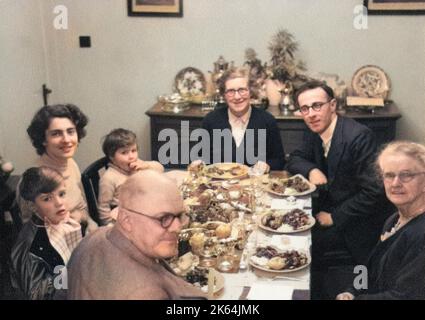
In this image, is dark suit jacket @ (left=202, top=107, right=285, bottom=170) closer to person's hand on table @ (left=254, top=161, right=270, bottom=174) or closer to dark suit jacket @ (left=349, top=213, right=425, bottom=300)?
person's hand on table @ (left=254, top=161, right=270, bottom=174)

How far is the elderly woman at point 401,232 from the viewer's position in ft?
5.10

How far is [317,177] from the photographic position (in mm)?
2410

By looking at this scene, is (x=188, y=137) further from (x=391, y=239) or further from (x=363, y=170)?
(x=391, y=239)

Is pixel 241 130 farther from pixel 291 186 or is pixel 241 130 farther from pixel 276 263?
pixel 276 263

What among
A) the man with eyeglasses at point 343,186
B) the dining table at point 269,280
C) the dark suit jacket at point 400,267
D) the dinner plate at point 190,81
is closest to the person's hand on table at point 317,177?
the man with eyeglasses at point 343,186

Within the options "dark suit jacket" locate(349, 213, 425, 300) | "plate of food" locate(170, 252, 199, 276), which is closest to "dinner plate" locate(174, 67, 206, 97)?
"plate of food" locate(170, 252, 199, 276)

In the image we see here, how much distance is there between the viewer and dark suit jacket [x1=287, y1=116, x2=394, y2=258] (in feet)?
7.43

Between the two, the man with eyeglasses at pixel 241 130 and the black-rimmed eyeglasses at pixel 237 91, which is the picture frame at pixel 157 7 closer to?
the man with eyeglasses at pixel 241 130

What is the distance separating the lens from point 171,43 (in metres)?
3.62

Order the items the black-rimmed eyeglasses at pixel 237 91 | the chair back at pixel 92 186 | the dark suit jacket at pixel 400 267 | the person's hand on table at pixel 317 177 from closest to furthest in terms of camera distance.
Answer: the dark suit jacket at pixel 400 267
the chair back at pixel 92 186
the person's hand on table at pixel 317 177
the black-rimmed eyeglasses at pixel 237 91

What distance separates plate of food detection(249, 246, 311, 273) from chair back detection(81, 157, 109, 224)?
84cm

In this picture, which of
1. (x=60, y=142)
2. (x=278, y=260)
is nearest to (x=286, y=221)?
(x=278, y=260)

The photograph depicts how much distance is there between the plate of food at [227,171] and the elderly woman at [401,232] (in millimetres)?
861

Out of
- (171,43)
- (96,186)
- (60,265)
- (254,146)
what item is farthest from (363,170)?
(171,43)
